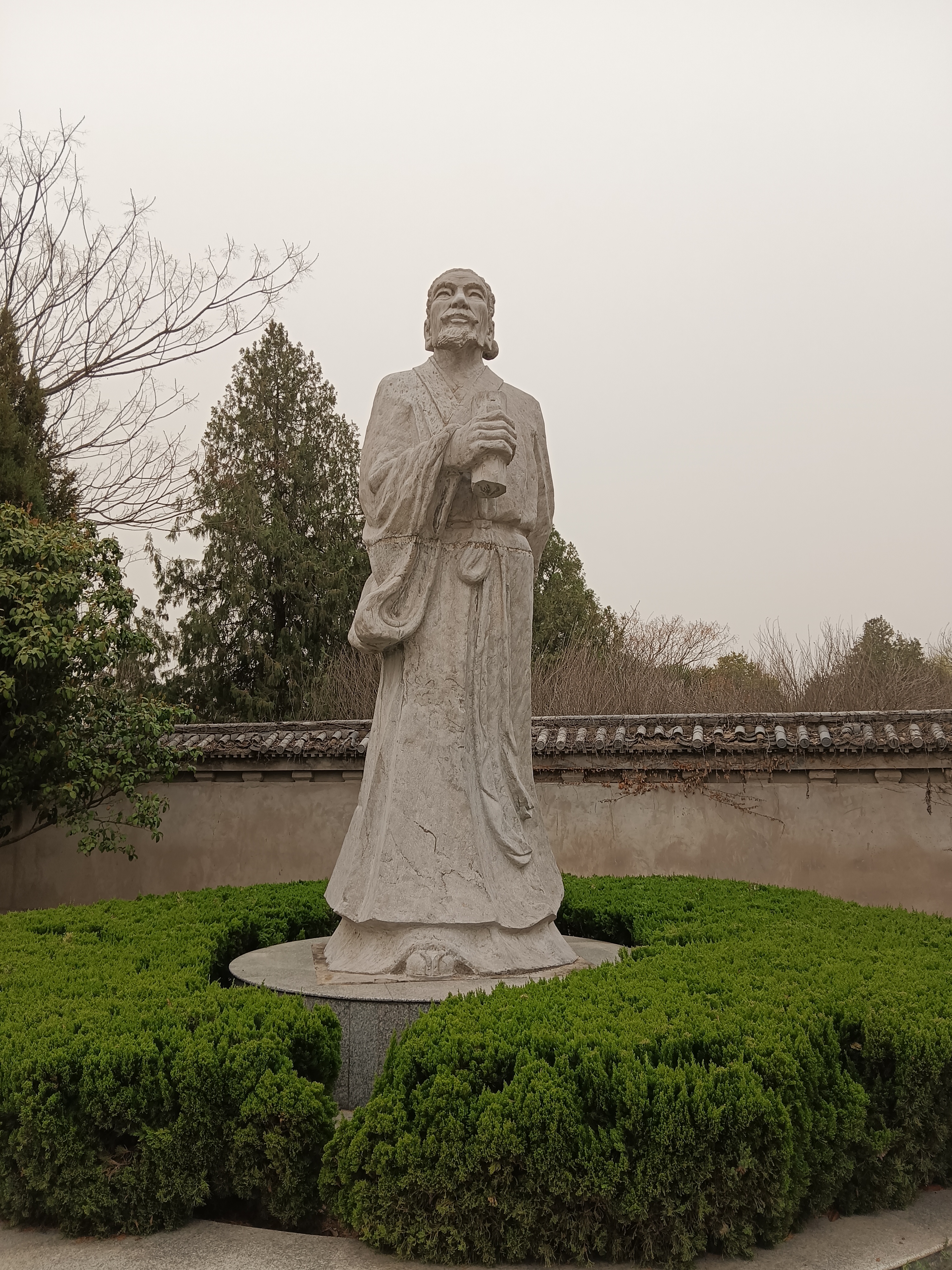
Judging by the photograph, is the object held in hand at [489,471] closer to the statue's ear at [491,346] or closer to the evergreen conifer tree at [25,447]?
the statue's ear at [491,346]

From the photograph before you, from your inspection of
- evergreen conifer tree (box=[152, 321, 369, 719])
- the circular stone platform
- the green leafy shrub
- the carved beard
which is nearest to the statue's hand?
the carved beard

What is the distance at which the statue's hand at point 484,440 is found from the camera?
4492 mm

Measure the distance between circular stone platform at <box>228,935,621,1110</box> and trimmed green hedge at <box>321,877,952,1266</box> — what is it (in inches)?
12.8

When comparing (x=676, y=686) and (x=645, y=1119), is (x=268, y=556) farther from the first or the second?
(x=645, y=1119)

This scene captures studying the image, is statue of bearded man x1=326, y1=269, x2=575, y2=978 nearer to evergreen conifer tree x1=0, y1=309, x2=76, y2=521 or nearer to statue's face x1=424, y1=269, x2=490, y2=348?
statue's face x1=424, y1=269, x2=490, y2=348

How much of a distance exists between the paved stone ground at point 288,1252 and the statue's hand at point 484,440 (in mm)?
3069

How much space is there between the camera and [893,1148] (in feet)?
11.3

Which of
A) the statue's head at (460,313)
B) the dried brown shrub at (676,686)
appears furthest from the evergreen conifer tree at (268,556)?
the statue's head at (460,313)

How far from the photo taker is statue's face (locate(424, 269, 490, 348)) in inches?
194

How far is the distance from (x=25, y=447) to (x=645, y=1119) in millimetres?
11149

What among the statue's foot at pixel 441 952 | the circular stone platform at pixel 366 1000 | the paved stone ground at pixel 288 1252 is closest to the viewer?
the paved stone ground at pixel 288 1252

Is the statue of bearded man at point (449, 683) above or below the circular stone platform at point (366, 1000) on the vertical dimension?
above

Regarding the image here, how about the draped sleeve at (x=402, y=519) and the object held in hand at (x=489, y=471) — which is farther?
the draped sleeve at (x=402, y=519)

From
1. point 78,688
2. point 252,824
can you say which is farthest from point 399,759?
point 252,824
